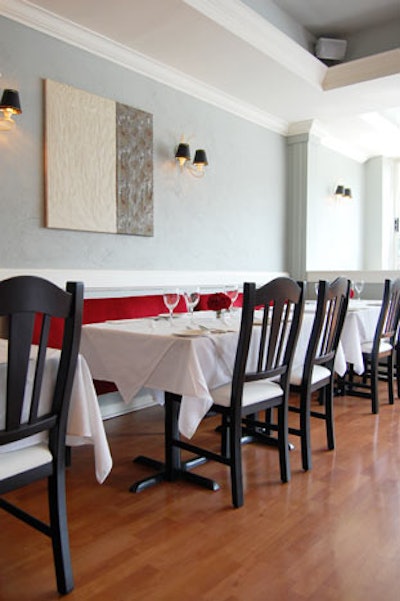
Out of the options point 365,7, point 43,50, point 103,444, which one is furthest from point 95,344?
point 365,7

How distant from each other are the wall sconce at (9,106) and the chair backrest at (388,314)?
2.54 meters

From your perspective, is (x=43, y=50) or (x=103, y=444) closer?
(x=103, y=444)

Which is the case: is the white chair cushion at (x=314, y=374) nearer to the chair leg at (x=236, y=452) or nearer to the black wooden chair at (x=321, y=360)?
the black wooden chair at (x=321, y=360)

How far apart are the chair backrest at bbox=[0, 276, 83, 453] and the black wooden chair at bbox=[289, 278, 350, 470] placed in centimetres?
135

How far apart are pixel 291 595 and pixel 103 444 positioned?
2.43 ft

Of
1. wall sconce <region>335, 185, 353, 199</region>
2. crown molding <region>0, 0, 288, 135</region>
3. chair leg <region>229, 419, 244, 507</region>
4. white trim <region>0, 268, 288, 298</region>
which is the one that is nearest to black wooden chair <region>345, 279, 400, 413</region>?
white trim <region>0, 268, 288, 298</region>

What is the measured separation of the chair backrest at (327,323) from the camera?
2.44 metres

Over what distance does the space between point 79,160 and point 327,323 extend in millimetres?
1951

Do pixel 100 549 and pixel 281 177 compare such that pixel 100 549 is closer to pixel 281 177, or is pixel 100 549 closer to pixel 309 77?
pixel 309 77

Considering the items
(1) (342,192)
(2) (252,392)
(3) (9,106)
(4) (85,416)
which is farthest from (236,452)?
(1) (342,192)

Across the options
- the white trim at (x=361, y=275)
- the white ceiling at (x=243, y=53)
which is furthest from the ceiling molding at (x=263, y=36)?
the white trim at (x=361, y=275)

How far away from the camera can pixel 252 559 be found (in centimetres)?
172

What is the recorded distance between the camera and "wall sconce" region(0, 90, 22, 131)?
283cm

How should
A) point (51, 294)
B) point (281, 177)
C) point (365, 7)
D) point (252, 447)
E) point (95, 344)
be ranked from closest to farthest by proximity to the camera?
point (51, 294) < point (95, 344) < point (252, 447) < point (365, 7) < point (281, 177)
